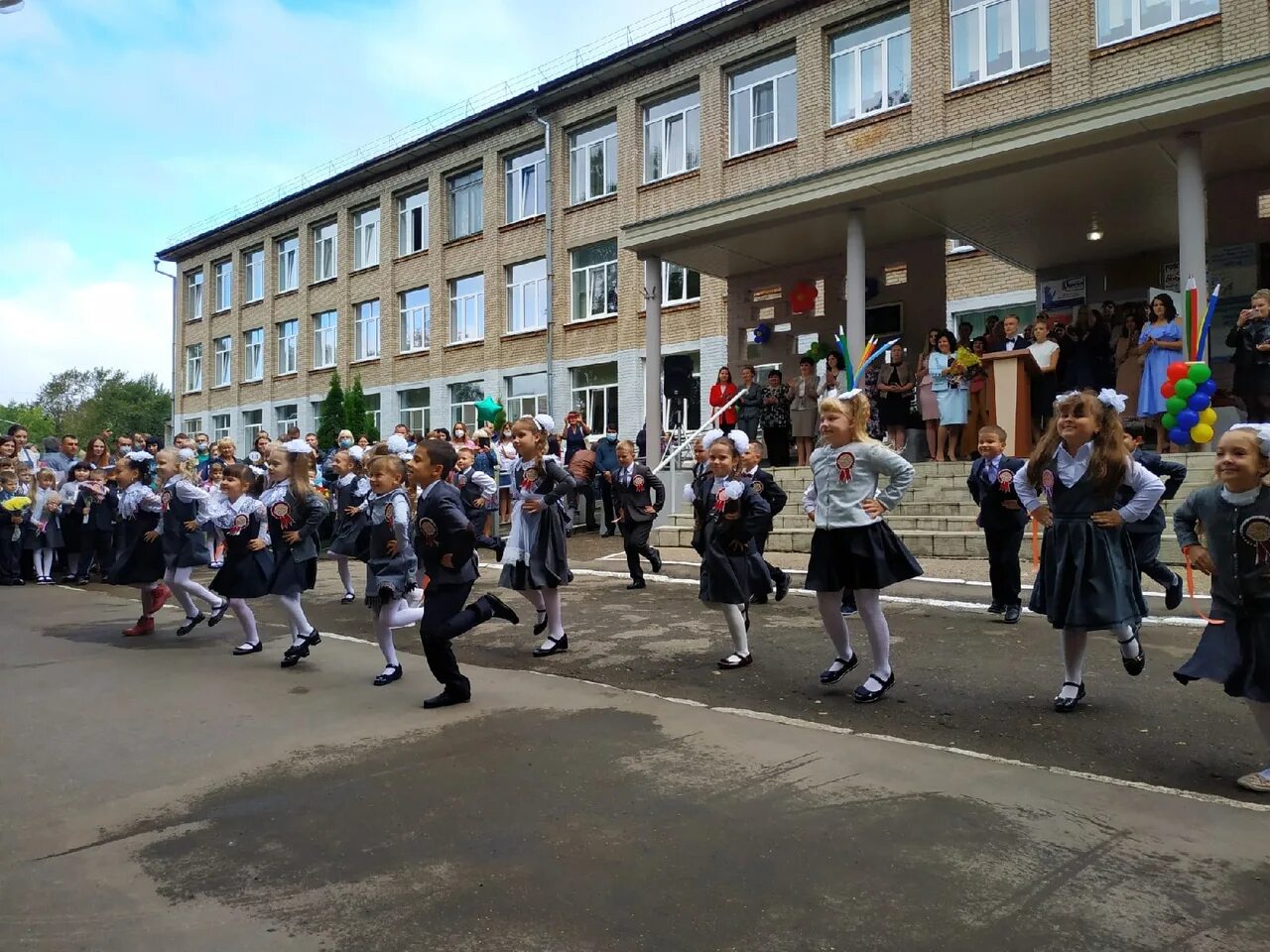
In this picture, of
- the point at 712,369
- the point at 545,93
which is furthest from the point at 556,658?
the point at 545,93

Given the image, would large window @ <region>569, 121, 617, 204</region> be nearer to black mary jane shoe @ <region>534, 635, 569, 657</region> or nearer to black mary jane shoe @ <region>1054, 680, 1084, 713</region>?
black mary jane shoe @ <region>534, 635, 569, 657</region>

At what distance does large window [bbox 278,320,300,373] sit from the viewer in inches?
1497

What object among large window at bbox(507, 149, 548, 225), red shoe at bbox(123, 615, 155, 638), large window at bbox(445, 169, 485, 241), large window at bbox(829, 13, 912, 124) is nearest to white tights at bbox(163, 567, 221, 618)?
red shoe at bbox(123, 615, 155, 638)

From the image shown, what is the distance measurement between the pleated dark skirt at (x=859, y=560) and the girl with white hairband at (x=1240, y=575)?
5.33 feet

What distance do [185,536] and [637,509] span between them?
15.7 ft

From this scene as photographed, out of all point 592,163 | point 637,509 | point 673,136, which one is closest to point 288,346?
point 592,163

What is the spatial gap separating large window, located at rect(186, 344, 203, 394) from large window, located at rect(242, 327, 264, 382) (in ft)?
13.1

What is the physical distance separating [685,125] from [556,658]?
20.3 meters

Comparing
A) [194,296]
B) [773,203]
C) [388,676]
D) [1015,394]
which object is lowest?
[388,676]

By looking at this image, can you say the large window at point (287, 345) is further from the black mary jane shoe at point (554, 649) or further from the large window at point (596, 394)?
the black mary jane shoe at point (554, 649)

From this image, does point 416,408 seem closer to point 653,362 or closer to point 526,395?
point 526,395

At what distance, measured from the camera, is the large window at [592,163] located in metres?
26.5

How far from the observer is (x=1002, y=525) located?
26.6 ft

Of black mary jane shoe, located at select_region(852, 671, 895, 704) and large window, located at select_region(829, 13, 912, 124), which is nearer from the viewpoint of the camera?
black mary jane shoe, located at select_region(852, 671, 895, 704)
